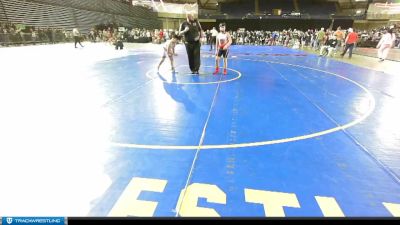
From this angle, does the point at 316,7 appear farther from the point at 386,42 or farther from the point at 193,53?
the point at 193,53

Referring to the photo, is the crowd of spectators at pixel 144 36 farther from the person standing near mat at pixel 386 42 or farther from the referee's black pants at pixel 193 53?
the referee's black pants at pixel 193 53

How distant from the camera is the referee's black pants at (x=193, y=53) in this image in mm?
10344

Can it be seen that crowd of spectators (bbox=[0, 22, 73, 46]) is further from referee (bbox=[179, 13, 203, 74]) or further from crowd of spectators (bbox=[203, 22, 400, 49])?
referee (bbox=[179, 13, 203, 74])

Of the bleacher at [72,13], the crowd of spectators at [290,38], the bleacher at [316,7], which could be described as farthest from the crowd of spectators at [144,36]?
the bleacher at [316,7]

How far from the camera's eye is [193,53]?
10500 millimetres

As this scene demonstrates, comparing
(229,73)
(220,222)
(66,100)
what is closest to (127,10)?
(229,73)

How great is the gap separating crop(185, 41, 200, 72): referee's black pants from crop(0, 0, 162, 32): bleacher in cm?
1967

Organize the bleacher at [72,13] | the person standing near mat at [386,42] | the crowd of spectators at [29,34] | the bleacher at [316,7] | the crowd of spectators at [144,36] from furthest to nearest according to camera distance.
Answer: the bleacher at [316,7] < the bleacher at [72,13] < the crowd of spectators at [144,36] < the crowd of spectators at [29,34] < the person standing near mat at [386,42]

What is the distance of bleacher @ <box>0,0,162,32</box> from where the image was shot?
2353 centimetres

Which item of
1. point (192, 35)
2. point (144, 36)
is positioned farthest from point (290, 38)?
point (192, 35)

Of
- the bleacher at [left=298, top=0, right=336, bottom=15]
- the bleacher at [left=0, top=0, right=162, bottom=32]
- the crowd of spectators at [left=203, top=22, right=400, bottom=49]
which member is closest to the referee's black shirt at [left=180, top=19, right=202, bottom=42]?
the bleacher at [left=0, top=0, right=162, bottom=32]

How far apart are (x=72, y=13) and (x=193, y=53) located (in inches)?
960

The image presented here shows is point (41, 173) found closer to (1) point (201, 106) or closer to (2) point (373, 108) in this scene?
(1) point (201, 106)

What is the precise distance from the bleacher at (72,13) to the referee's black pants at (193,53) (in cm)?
1967
